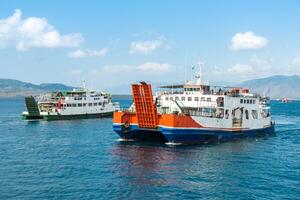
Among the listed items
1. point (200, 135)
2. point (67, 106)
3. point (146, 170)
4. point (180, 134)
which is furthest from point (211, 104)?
point (67, 106)

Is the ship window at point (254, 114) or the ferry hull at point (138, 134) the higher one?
the ship window at point (254, 114)

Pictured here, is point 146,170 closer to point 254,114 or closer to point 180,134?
point 180,134

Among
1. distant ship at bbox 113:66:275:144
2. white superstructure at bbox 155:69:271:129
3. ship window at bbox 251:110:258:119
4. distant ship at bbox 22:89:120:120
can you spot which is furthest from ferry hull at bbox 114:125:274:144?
distant ship at bbox 22:89:120:120

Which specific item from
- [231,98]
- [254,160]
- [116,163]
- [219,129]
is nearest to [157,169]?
[116,163]

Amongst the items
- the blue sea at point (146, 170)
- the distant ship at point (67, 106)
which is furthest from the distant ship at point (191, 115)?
the distant ship at point (67, 106)

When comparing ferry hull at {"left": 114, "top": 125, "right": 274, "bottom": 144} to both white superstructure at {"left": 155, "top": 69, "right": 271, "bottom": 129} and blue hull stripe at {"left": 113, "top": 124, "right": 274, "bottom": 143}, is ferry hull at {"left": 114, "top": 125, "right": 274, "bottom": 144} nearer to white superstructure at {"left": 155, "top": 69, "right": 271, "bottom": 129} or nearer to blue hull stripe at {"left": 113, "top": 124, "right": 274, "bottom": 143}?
blue hull stripe at {"left": 113, "top": 124, "right": 274, "bottom": 143}

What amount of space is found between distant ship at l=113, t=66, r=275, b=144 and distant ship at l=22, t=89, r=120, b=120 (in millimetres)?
44653

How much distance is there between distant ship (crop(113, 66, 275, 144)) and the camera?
57.4 meters

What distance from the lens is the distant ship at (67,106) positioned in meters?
109

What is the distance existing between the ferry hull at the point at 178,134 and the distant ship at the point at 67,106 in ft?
151

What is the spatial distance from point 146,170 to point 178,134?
1502 cm

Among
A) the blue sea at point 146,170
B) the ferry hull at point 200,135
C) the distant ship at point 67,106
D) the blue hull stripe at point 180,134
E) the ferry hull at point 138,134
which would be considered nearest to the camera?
the blue sea at point 146,170

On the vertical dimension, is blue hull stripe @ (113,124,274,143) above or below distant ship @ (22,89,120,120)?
below

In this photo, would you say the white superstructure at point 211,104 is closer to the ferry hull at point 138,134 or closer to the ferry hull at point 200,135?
the ferry hull at point 200,135
